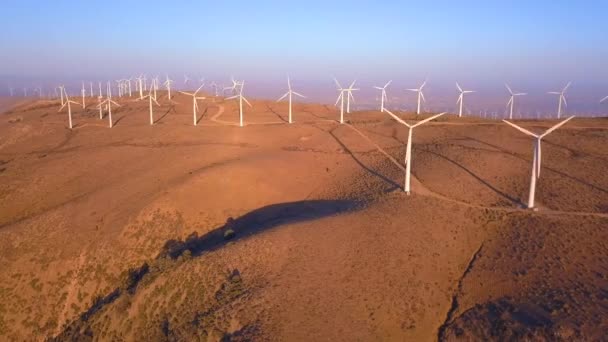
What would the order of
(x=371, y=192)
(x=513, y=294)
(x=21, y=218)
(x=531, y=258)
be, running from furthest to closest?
(x=21, y=218)
(x=371, y=192)
(x=531, y=258)
(x=513, y=294)

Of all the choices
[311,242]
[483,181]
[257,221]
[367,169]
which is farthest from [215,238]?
[483,181]

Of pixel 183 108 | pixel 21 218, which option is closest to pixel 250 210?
pixel 21 218

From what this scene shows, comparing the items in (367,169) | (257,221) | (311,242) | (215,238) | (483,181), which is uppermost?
(483,181)

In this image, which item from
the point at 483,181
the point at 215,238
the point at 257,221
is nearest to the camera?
the point at 215,238

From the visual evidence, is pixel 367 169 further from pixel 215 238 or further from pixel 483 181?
pixel 215 238

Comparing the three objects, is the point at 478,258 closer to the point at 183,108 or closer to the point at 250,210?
the point at 250,210

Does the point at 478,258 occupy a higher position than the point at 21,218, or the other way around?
the point at 478,258

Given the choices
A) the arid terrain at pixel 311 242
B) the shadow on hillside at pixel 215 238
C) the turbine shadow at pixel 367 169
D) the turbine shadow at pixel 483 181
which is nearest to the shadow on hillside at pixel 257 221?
the shadow on hillside at pixel 215 238
